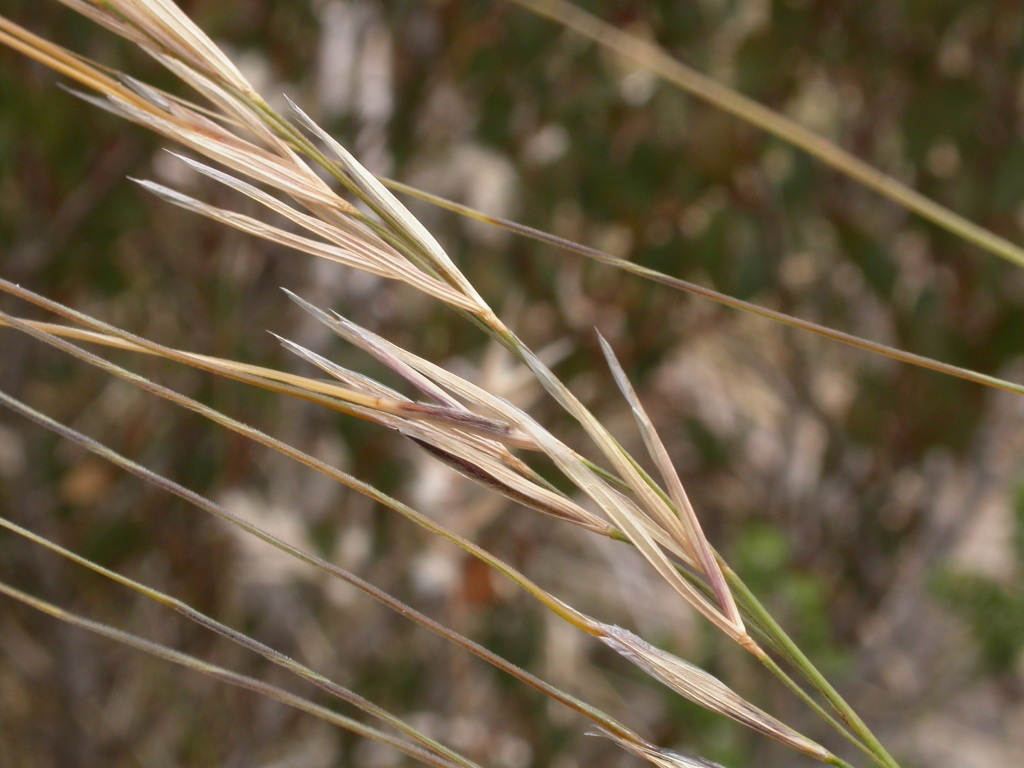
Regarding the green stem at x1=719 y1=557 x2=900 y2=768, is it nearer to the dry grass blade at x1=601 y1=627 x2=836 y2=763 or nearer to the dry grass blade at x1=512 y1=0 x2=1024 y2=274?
the dry grass blade at x1=601 y1=627 x2=836 y2=763

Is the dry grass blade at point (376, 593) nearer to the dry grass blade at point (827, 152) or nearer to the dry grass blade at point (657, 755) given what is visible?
the dry grass blade at point (657, 755)

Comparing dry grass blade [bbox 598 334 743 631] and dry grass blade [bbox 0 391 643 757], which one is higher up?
dry grass blade [bbox 598 334 743 631]

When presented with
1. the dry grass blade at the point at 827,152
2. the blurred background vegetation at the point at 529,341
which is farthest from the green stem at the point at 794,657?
the blurred background vegetation at the point at 529,341

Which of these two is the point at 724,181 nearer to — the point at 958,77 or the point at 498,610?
the point at 958,77

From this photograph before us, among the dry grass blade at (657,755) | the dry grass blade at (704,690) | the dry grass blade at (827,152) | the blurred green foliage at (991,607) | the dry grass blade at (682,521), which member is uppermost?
the dry grass blade at (827,152)

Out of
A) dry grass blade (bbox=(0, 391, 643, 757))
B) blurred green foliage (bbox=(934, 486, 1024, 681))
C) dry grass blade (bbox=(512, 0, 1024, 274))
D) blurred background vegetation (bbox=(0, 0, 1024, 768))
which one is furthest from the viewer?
blurred background vegetation (bbox=(0, 0, 1024, 768))

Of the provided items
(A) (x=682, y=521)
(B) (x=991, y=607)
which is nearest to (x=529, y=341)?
(B) (x=991, y=607)

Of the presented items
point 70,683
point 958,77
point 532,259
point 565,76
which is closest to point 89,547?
point 70,683

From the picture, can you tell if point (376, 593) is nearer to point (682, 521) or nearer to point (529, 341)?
point (682, 521)

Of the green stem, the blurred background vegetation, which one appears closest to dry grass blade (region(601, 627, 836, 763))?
the green stem
